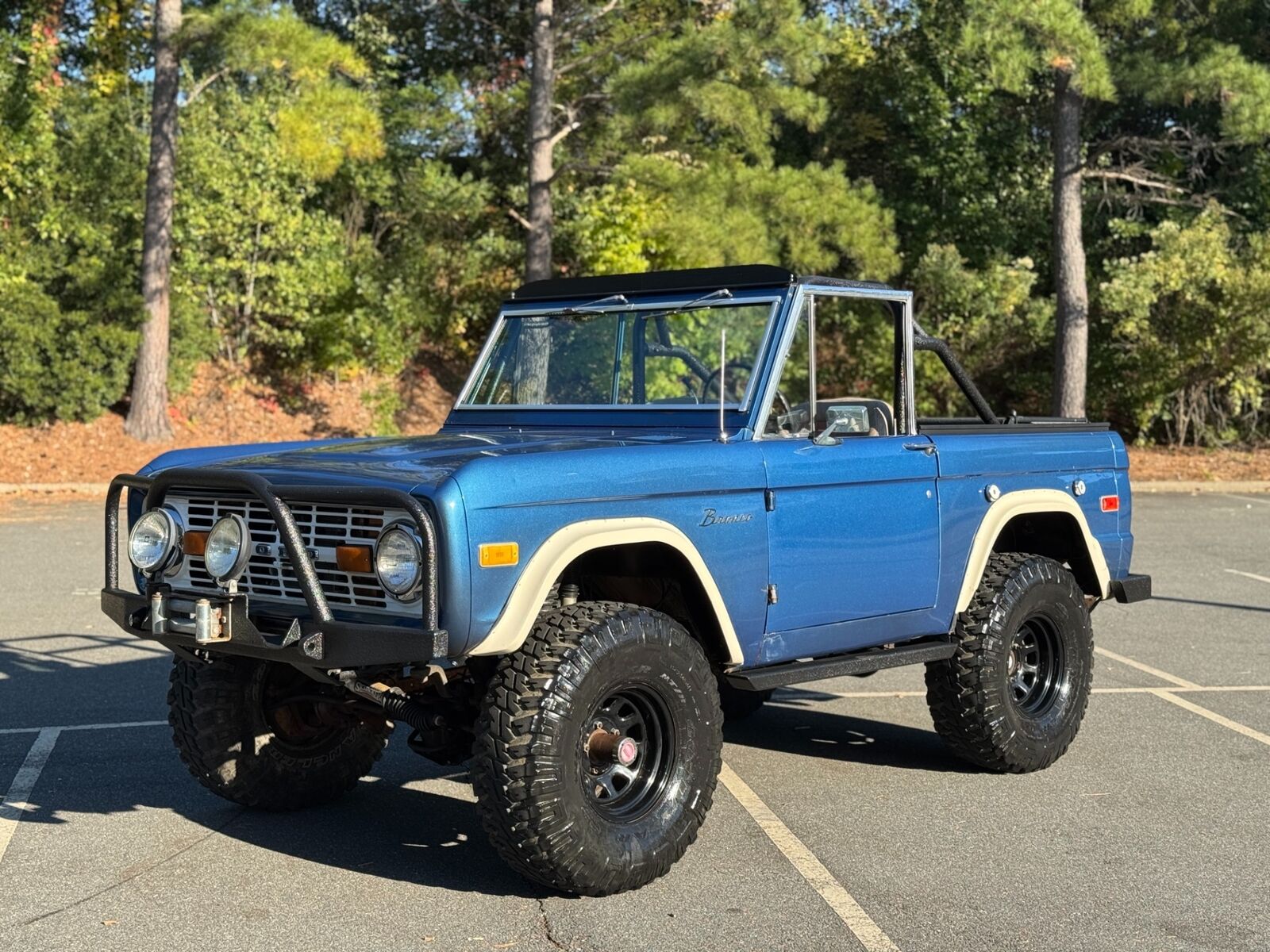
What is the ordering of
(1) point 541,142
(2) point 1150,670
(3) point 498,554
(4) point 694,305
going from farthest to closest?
(1) point 541,142
(2) point 1150,670
(4) point 694,305
(3) point 498,554

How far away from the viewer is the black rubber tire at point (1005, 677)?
609 cm

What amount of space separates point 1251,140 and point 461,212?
12.1 meters

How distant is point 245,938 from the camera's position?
4.39m

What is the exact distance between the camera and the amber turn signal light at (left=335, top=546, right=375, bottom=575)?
4.54 m

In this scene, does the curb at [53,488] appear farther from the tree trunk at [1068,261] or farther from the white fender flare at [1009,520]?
the white fender flare at [1009,520]

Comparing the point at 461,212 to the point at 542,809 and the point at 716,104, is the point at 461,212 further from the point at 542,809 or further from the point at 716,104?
the point at 542,809

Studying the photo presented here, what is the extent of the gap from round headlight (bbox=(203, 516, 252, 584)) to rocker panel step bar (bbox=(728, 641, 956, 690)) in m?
1.73

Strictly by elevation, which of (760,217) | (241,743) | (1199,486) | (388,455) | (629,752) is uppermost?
(760,217)

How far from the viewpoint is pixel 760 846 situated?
5.30 metres

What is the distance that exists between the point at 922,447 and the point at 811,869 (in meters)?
1.77

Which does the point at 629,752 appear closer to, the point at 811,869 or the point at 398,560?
the point at 811,869

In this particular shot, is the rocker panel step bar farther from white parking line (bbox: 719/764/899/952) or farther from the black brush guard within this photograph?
the black brush guard

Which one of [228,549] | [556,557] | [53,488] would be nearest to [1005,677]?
[556,557]

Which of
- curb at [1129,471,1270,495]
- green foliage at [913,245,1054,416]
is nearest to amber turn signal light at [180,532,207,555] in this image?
curb at [1129,471,1270,495]
